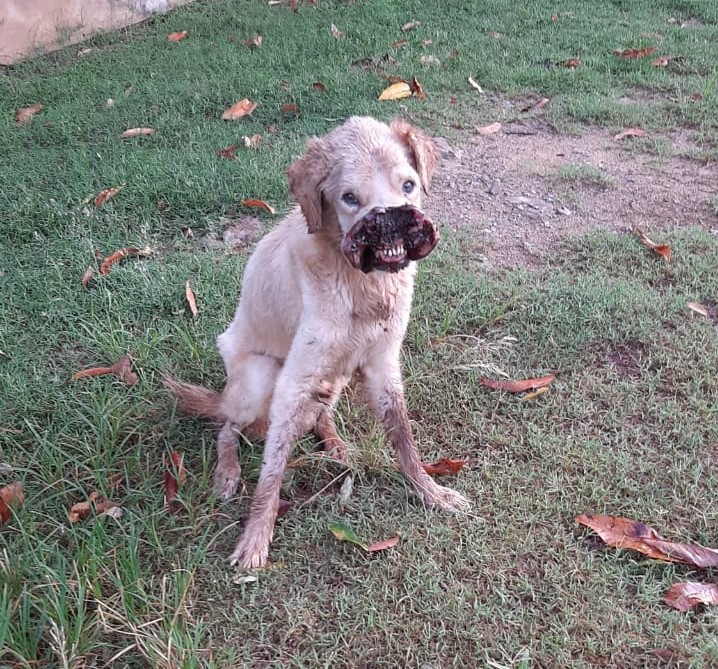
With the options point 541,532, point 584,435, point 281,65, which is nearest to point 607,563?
point 541,532

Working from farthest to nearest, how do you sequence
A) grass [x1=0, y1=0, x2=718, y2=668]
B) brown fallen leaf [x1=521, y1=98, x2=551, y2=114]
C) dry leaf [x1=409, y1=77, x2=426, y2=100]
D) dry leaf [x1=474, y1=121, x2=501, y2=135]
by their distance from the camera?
1. dry leaf [x1=409, y1=77, x2=426, y2=100]
2. brown fallen leaf [x1=521, y1=98, x2=551, y2=114]
3. dry leaf [x1=474, y1=121, x2=501, y2=135]
4. grass [x1=0, y1=0, x2=718, y2=668]

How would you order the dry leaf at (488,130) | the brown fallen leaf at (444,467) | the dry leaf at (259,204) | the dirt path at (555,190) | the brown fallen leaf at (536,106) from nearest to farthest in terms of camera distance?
the brown fallen leaf at (444,467) → the dirt path at (555,190) → the dry leaf at (259,204) → the dry leaf at (488,130) → the brown fallen leaf at (536,106)

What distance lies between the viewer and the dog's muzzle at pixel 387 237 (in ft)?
7.47

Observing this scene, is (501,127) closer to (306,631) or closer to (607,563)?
(607,563)

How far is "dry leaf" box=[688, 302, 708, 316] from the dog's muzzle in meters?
1.84

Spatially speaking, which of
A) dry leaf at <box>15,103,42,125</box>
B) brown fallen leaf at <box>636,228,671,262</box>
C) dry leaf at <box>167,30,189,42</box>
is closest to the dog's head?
brown fallen leaf at <box>636,228,671,262</box>

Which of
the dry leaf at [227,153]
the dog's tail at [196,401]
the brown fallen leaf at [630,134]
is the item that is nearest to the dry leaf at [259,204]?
the dry leaf at [227,153]

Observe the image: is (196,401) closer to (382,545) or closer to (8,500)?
(8,500)

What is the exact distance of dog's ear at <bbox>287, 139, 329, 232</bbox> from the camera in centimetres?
244

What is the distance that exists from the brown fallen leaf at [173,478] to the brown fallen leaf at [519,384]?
1325mm

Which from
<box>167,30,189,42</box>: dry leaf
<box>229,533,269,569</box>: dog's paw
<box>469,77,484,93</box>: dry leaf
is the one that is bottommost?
<box>229,533,269,569</box>: dog's paw

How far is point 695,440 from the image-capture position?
2.89m

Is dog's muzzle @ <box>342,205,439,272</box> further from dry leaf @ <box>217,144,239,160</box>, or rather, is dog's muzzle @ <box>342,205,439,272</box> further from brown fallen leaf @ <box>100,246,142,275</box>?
dry leaf @ <box>217,144,239,160</box>

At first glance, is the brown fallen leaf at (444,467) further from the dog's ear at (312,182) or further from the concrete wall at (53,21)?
the concrete wall at (53,21)
